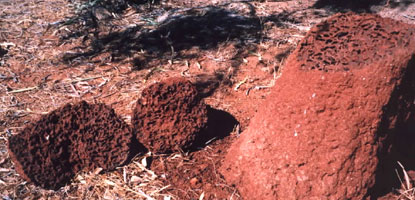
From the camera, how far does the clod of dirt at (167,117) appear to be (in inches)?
127

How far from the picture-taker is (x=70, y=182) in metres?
3.04

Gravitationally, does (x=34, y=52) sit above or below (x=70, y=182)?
above

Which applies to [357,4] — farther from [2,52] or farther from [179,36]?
[2,52]

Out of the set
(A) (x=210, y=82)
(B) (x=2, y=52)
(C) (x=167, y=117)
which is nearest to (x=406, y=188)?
(C) (x=167, y=117)

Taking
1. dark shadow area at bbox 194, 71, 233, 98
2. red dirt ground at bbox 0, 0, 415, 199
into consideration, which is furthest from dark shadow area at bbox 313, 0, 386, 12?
dark shadow area at bbox 194, 71, 233, 98

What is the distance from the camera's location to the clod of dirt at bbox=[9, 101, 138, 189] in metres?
2.91

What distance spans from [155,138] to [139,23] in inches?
111

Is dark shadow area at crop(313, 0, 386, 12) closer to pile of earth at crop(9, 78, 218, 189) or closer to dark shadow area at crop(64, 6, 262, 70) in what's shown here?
dark shadow area at crop(64, 6, 262, 70)

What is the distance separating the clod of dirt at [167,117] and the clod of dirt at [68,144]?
0.51ft

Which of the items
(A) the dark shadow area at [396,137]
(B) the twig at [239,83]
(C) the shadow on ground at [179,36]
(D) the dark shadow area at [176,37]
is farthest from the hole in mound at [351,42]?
(D) the dark shadow area at [176,37]

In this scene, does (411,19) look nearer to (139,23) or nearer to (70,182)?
(139,23)

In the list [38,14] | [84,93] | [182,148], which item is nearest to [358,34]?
[182,148]

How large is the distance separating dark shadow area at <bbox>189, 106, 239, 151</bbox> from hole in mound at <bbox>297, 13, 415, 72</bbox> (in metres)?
1.24

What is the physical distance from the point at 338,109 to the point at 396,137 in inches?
25.1
